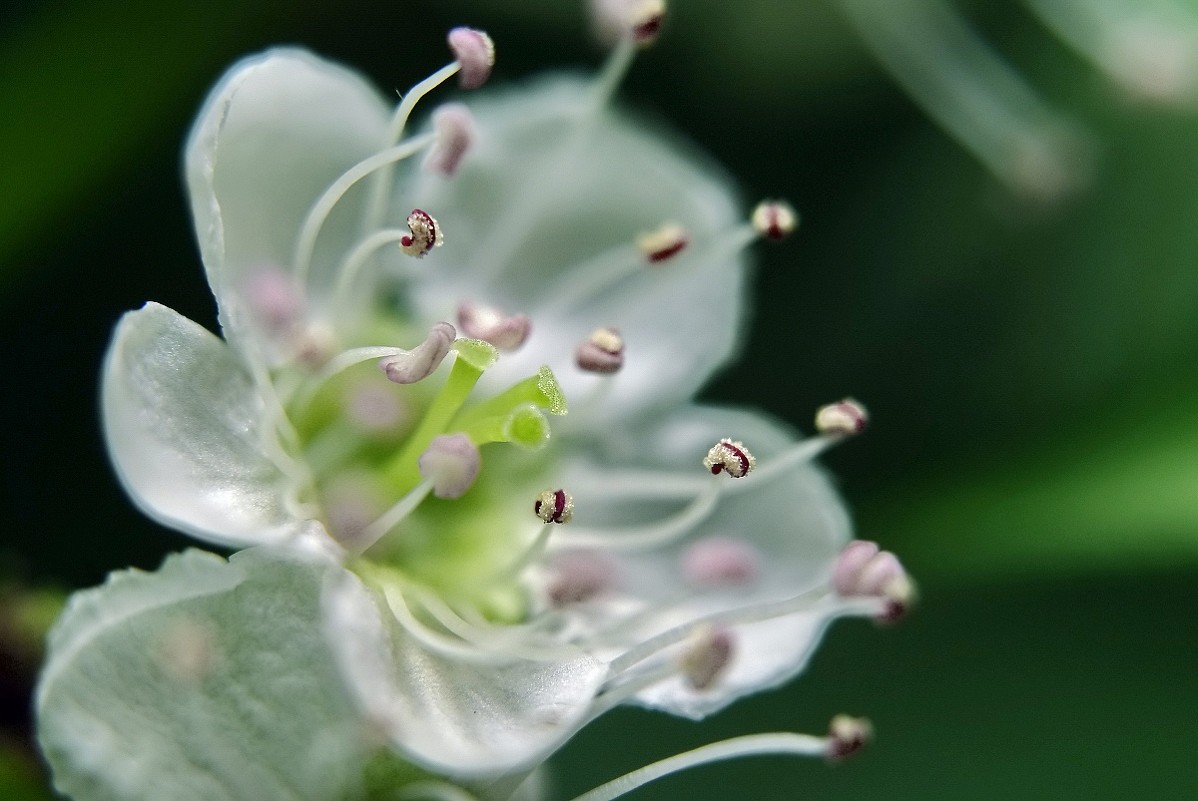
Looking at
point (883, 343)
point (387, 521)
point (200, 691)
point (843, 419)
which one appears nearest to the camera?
point (200, 691)

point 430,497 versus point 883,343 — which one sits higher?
point 883,343

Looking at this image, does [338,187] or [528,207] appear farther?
[528,207]

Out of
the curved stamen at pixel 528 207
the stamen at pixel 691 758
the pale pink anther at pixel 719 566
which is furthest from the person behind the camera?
the curved stamen at pixel 528 207

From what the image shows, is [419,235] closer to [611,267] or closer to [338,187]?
[338,187]

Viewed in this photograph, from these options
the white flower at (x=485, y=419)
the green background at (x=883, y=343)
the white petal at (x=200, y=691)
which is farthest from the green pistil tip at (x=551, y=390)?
the green background at (x=883, y=343)

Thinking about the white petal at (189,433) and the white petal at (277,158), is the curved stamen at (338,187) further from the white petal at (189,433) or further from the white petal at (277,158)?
the white petal at (189,433)

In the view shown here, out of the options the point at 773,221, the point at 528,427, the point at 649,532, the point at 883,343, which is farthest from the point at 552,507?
the point at 883,343

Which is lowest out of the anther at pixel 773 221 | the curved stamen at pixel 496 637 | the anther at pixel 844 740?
the curved stamen at pixel 496 637

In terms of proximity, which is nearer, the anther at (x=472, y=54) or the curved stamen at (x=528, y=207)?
the anther at (x=472, y=54)
